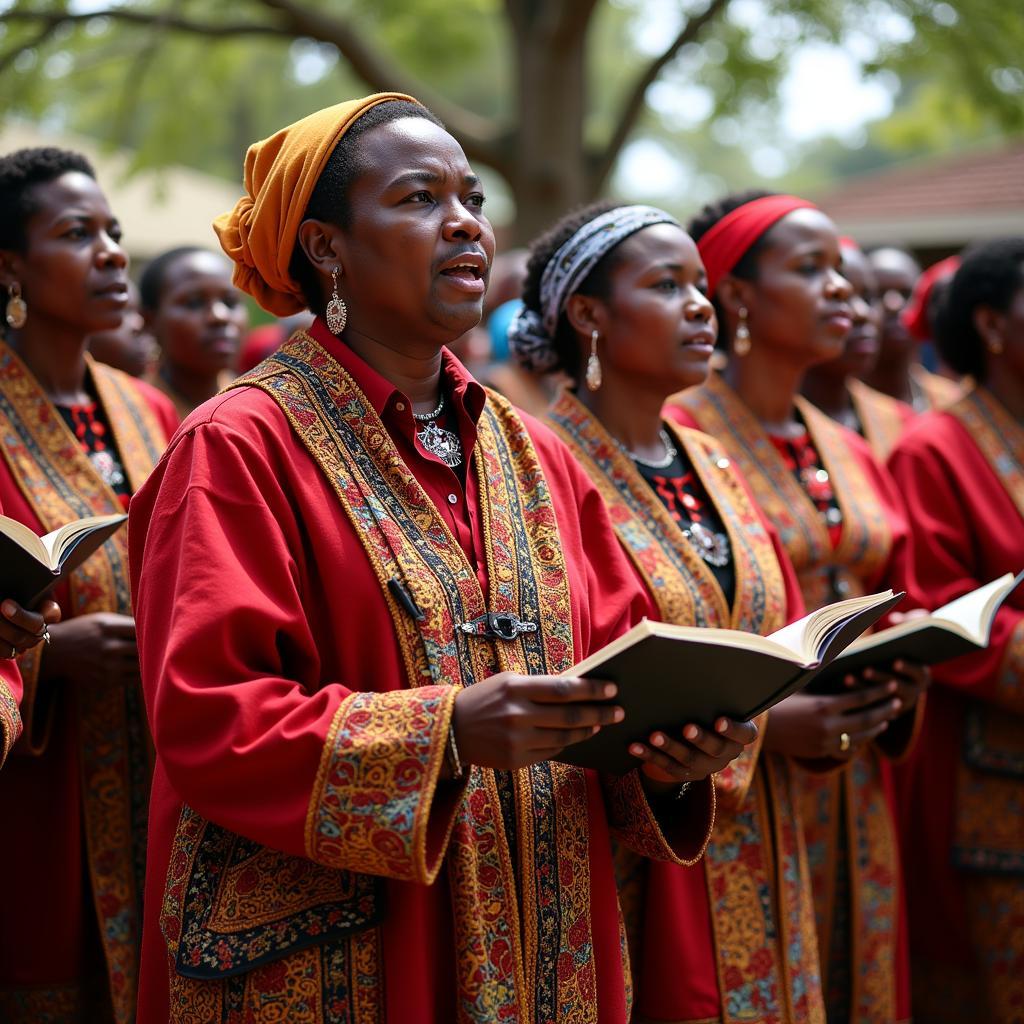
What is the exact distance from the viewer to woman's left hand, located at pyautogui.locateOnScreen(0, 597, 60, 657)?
2.74m

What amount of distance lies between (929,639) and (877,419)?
93.5 inches

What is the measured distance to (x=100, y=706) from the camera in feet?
11.5

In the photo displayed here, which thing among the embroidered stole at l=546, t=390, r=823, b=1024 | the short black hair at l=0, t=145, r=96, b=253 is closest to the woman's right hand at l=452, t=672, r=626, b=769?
the embroidered stole at l=546, t=390, r=823, b=1024

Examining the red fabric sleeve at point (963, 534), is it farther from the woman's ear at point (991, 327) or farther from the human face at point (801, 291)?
the human face at point (801, 291)

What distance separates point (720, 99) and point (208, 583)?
11.3m

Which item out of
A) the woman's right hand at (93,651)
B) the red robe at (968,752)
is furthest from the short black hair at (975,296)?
the woman's right hand at (93,651)

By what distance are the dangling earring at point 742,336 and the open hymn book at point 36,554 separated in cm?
209

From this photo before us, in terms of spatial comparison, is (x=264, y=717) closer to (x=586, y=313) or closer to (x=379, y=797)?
(x=379, y=797)

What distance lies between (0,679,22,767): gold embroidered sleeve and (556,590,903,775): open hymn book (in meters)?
1.14

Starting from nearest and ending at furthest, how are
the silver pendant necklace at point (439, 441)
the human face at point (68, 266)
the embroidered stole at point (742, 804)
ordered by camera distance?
the silver pendant necklace at point (439, 441), the embroidered stole at point (742, 804), the human face at point (68, 266)

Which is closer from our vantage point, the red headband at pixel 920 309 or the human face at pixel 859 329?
the human face at pixel 859 329

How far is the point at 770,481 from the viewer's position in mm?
4113

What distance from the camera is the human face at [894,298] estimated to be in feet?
21.7

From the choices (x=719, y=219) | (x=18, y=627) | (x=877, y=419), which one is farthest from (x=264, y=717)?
(x=877, y=419)
